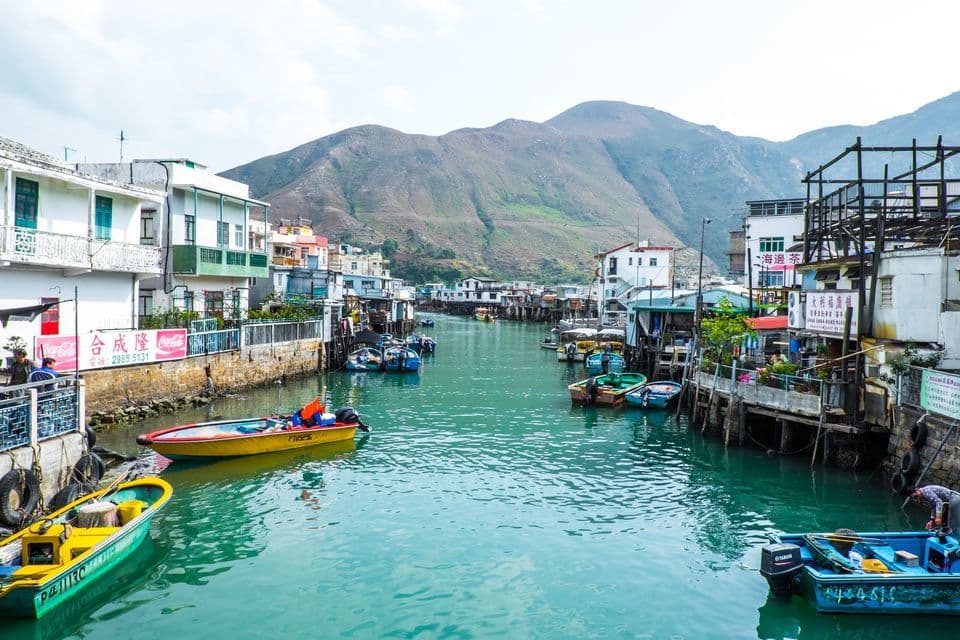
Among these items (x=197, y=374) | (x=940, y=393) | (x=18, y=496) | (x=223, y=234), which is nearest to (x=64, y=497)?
(x=18, y=496)

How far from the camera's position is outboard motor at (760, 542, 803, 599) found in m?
13.2

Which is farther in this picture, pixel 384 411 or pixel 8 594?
pixel 384 411

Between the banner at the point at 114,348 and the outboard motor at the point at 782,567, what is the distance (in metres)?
21.4

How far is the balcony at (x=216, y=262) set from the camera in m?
34.8

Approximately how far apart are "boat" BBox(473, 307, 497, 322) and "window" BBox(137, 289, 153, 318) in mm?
84611

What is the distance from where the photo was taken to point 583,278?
18562 centimetres

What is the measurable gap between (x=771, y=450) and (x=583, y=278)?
16236 centimetres

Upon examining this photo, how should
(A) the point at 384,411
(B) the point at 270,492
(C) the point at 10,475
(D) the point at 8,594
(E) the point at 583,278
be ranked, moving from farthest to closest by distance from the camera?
(E) the point at 583,278, (A) the point at 384,411, (B) the point at 270,492, (C) the point at 10,475, (D) the point at 8,594

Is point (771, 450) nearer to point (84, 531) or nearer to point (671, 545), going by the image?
point (671, 545)

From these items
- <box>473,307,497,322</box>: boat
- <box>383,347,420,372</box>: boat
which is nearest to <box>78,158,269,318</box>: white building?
<box>383,347,420,372</box>: boat

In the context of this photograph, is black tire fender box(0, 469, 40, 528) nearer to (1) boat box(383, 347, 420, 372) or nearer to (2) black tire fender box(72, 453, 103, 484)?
(2) black tire fender box(72, 453, 103, 484)

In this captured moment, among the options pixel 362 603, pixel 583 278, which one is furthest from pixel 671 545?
pixel 583 278

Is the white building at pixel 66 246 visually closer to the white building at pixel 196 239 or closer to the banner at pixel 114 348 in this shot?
the banner at pixel 114 348

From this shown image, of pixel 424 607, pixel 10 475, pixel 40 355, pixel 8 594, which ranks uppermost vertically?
pixel 40 355
